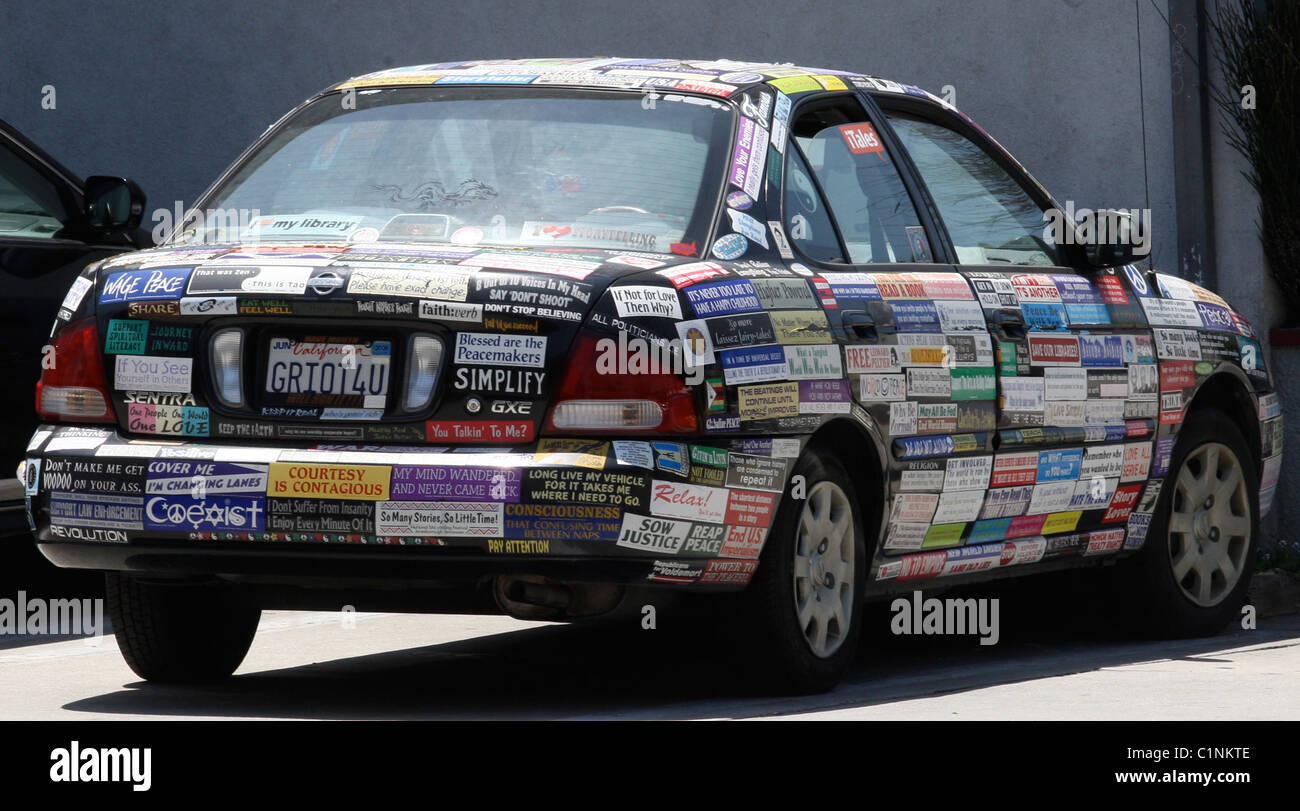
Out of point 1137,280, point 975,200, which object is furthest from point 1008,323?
point 1137,280

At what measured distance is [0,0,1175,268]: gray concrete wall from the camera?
32.9 ft

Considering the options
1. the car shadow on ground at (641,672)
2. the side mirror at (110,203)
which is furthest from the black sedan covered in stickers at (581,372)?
the side mirror at (110,203)

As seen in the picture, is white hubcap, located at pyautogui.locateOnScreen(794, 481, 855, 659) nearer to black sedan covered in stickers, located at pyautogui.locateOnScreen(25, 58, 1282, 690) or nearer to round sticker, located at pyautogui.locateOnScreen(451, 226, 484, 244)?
black sedan covered in stickers, located at pyautogui.locateOnScreen(25, 58, 1282, 690)

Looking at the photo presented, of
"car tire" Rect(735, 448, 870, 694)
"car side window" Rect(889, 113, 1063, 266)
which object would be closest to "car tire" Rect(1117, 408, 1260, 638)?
"car side window" Rect(889, 113, 1063, 266)

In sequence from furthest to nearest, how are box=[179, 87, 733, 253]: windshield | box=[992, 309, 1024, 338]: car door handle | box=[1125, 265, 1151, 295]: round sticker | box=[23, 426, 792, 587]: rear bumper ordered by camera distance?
box=[1125, 265, 1151, 295]: round sticker, box=[992, 309, 1024, 338]: car door handle, box=[179, 87, 733, 253]: windshield, box=[23, 426, 792, 587]: rear bumper

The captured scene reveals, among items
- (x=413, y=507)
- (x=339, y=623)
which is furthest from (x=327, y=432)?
(x=339, y=623)

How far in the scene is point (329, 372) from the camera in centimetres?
530

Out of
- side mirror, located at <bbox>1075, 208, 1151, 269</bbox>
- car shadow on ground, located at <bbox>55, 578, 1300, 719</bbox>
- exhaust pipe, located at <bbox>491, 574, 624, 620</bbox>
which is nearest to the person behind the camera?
exhaust pipe, located at <bbox>491, 574, 624, 620</bbox>

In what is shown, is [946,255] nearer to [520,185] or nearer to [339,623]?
[520,185]

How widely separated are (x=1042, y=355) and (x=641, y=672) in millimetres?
1556

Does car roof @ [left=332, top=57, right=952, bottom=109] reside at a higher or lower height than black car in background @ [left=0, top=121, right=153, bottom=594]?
higher

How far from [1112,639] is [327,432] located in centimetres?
361

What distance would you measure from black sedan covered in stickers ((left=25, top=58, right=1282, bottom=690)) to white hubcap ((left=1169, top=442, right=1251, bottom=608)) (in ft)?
2.29

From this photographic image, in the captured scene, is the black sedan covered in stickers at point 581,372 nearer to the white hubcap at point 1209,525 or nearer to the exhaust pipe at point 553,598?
the exhaust pipe at point 553,598
